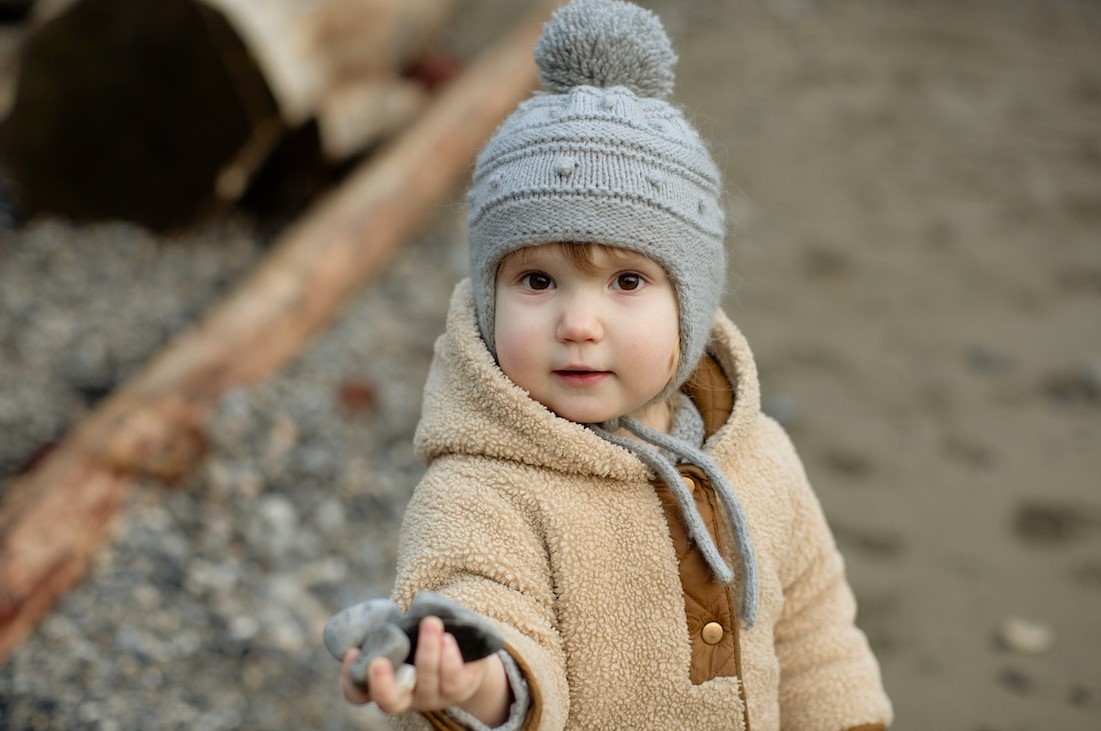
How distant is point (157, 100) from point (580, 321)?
3.64 m

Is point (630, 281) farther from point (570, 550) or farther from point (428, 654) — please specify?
point (428, 654)

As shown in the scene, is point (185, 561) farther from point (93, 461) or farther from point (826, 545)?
point (826, 545)

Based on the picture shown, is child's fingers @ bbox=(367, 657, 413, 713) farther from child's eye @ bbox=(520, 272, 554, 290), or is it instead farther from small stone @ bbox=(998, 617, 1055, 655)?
small stone @ bbox=(998, 617, 1055, 655)

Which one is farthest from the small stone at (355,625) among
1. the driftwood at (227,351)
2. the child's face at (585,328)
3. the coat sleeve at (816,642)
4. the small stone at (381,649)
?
the driftwood at (227,351)

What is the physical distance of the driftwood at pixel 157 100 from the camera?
459 cm

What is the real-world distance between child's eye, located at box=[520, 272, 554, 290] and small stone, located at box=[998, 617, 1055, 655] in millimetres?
2396

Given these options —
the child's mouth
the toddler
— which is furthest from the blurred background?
the child's mouth

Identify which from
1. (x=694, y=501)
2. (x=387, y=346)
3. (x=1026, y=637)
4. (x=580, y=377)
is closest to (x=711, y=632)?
(x=694, y=501)

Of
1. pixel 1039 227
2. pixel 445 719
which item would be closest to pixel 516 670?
pixel 445 719

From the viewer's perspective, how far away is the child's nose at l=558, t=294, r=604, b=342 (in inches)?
61.9

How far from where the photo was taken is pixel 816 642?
6.29 feet

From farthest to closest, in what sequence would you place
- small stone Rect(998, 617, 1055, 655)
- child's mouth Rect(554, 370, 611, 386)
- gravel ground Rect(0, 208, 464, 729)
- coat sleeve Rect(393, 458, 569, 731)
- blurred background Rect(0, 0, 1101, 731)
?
1. small stone Rect(998, 617, 1055, 655)
2. blurred background Rect(0, 0, 1101, 731)
3. gravel ground Rect(0, 208, 464, 729)
4. child's mouth Rect(554, 370, 611, 386)
5. coat sleeve Rect(393, 458, 569, 731)

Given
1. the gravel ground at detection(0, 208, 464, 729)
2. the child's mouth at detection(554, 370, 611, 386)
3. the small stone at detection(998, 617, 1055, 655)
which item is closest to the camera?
the child's mouth at detection(554, 370, 611, 386)

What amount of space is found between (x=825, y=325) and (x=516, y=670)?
3.80 meters
